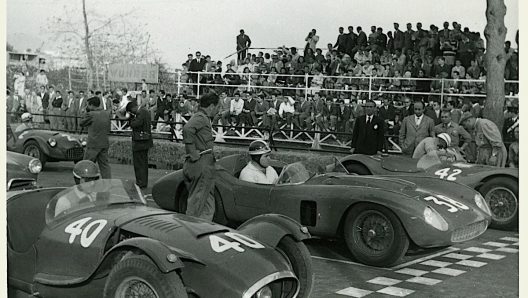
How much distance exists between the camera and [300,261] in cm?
482

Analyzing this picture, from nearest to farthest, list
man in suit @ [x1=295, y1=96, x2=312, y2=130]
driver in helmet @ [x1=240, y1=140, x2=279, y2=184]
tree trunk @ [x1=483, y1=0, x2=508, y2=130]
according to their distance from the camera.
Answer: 1. driver in helmet @ [x1=240, y1=140, x2=279, y2=184]
2. tree trunk @ [x1=483, y1=0, x2=508, y2=130]
3. man in suit @ [x1=295, y1=96, x2=312, y2=130]

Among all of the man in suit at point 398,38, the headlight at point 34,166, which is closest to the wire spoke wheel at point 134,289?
the headlight at point 34,166

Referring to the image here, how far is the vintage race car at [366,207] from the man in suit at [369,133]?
2.87 metres

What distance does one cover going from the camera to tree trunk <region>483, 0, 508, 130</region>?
34.1 ft

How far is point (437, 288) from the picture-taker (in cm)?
570

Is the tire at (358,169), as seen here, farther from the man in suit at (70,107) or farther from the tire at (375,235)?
the man in suit at (70,107)

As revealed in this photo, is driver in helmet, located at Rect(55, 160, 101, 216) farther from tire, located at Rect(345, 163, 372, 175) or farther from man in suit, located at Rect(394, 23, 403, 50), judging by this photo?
man in suit, located at Rect(394, 23, 403, 50)

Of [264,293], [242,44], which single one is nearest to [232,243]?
[264,293]

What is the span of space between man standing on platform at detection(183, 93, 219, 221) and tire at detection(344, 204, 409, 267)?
1.72m

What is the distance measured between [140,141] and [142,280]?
764 centimetres

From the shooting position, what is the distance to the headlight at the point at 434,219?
614 centimetres

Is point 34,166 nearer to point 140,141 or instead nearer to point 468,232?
Result: point 140,141

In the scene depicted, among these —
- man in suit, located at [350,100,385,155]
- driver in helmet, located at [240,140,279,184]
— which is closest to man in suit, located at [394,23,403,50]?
man in suit, located at [350,100,385,155]

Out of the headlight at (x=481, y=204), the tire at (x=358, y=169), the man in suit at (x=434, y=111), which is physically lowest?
the headlight at (x=481, y=204)
